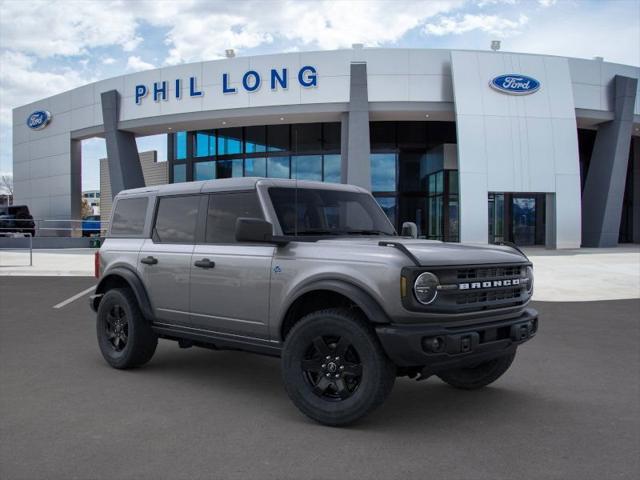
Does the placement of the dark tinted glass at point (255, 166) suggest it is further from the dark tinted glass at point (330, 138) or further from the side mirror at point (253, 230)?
the side mirror at point (253, 230)

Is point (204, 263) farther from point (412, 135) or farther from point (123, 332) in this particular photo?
point (412, 135)

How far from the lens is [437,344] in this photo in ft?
13.0

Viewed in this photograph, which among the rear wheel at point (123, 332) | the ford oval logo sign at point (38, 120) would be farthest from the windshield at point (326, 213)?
the ford oval logo sign at point (38, 120)

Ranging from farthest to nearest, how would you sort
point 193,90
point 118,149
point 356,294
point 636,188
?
point 636,188 < point 118,149 < point 193,90 < point 356,294

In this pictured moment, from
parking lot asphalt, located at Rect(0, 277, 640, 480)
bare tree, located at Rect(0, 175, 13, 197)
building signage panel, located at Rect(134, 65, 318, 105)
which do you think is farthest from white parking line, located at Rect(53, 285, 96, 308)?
bare tree, located at Rect(0, 175, 13, 197)

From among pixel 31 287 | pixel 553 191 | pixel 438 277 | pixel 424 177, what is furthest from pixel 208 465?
pixel 424 177

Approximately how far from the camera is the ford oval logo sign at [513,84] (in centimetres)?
2639

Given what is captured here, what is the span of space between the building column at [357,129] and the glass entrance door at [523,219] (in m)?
10.8

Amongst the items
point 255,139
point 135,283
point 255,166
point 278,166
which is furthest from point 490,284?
point 255,139

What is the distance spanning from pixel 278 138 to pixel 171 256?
2825cm

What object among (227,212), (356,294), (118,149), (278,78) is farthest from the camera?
(118,149)

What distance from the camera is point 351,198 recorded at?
5.82 meters

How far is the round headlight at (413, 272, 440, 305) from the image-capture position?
4.05m

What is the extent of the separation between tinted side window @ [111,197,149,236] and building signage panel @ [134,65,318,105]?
21.2 metres
